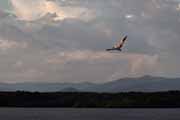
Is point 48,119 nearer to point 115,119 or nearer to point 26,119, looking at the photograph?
point 26,119

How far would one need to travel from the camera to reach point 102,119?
16725 centimetres

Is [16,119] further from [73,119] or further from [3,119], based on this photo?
[73,119]

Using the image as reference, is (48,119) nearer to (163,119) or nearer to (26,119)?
(26,119)

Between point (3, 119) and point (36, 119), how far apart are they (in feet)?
27.3

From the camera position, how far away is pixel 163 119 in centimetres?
16400

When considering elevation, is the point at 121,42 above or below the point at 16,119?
above

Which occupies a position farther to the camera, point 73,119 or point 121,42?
point 73,119

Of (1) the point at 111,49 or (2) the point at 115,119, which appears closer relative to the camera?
(1) the point at 111,49

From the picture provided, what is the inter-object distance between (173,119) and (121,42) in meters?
57.0

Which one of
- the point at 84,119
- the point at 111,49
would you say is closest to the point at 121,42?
the point at 111,49

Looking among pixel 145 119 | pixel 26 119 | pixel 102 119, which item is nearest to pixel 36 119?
pixel 26 119

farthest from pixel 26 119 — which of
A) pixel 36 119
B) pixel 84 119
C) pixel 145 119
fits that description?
pixel 145 119

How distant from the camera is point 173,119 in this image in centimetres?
16588

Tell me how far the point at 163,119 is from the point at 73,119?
894 inches
